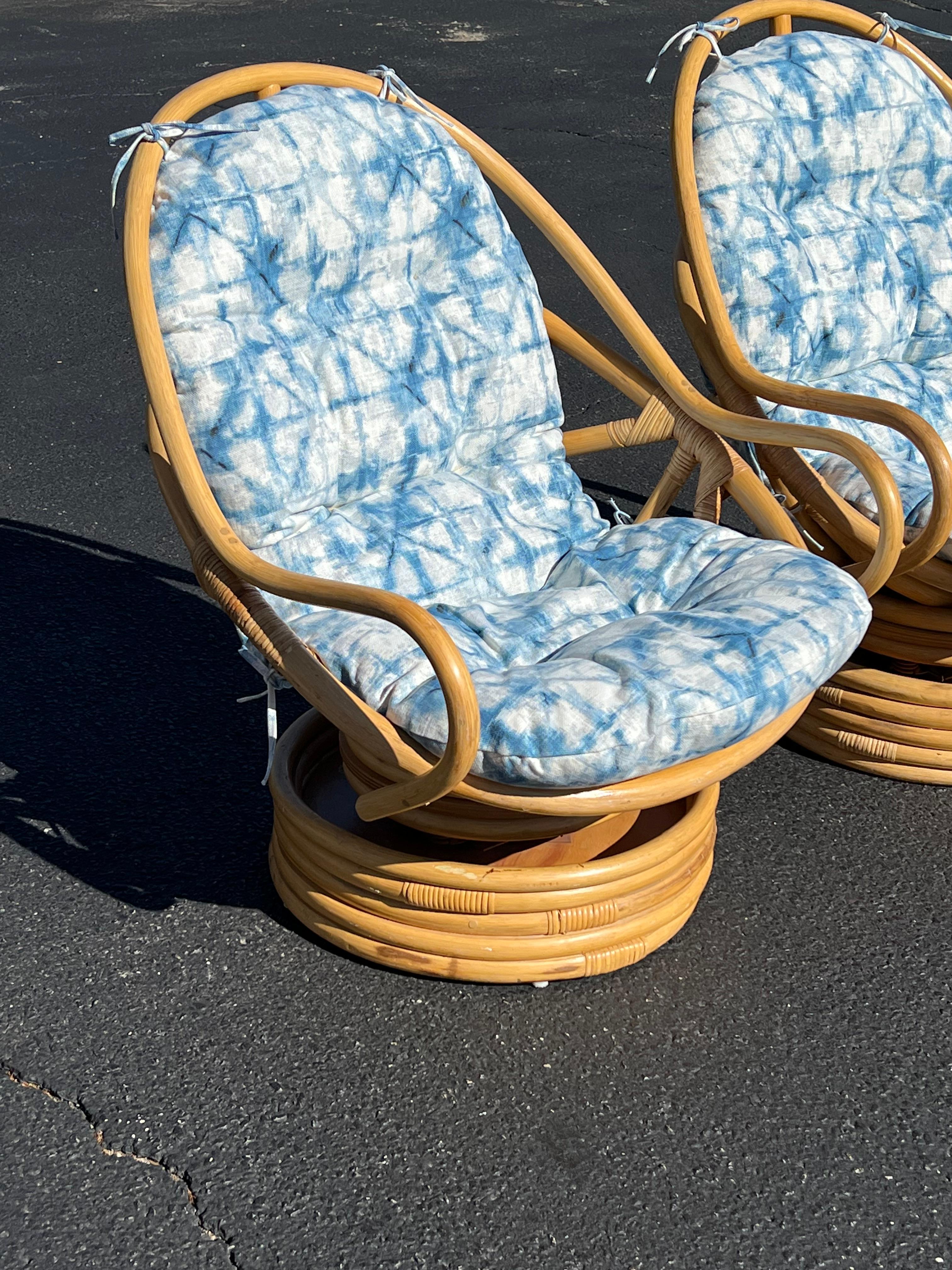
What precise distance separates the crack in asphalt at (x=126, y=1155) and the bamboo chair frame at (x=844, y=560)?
4.37 feet

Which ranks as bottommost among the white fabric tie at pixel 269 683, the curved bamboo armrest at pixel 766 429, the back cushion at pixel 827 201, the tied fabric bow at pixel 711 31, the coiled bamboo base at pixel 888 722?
the coiled bamboo base at pixel 888 722

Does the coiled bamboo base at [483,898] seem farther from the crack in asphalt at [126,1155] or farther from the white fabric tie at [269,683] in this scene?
the crack in asphalt at [126,1155]

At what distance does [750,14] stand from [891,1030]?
1879mm

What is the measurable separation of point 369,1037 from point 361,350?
3.46 ft

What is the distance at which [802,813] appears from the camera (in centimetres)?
242

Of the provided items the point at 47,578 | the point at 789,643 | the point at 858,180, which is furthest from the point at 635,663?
the point at 47,578

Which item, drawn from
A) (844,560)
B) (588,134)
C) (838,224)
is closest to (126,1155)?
(844,560)

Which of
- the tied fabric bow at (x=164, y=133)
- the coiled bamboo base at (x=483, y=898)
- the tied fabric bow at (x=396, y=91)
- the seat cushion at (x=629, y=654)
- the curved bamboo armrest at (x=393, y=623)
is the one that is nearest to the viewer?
the curved bamboo armrest at (x=393, y=623)

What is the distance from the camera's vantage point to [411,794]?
179 cm

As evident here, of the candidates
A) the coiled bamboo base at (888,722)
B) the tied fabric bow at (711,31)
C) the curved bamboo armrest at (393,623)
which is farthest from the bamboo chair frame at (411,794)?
the tied fabric bow at (711,31)

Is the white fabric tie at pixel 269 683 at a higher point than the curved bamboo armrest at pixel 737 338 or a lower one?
lower

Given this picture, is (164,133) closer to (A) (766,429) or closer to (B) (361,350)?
(B) (361,350)

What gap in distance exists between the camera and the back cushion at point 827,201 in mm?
2602

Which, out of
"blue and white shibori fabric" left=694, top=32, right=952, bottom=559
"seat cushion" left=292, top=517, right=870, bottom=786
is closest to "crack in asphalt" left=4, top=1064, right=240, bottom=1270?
"seat cushion" left=292, top=517, right=870, bottom=786
